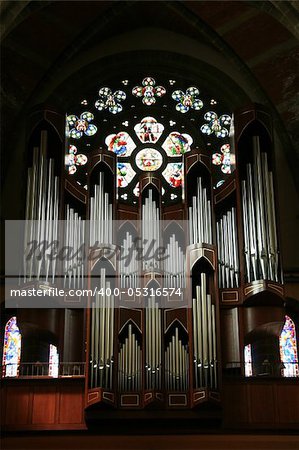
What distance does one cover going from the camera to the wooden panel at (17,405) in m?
12.7

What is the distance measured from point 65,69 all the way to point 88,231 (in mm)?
5241

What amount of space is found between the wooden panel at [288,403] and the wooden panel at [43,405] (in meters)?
3.58

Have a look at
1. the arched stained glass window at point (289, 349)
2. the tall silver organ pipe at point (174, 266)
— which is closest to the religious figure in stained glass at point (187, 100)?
the tall silver organ pipe at point (174, 266)

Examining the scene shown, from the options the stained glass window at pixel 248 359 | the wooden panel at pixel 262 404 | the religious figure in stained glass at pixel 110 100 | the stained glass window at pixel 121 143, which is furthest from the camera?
the religious figure in stained glass at pixel 110 100

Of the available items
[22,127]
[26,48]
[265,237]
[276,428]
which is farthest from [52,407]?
[26,48]

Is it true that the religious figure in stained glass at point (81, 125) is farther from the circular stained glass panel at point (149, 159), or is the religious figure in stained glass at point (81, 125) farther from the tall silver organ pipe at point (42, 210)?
the tall silver organ pipe at point (42, 210)

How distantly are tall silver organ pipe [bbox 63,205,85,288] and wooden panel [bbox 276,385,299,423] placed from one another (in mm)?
3737

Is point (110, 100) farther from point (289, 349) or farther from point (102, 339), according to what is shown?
point (102, 339)

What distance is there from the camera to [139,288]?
13.5 meters

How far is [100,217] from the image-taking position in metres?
14.4

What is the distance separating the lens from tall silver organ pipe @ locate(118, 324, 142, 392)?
41.5 feet

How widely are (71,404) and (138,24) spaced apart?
929cm

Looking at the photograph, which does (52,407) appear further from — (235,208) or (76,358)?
(235,208)

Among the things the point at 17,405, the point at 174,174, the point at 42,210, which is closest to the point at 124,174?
the point at 174,174
